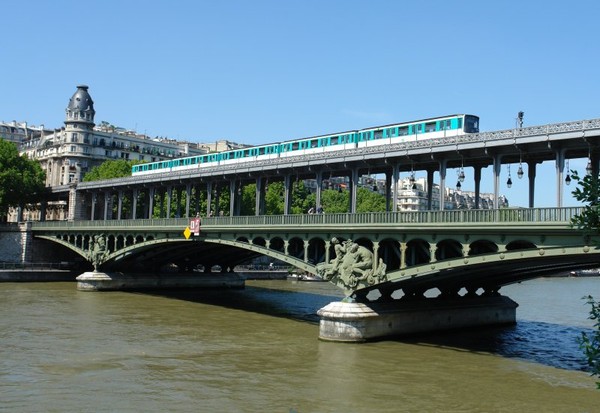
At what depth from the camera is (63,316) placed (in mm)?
46250

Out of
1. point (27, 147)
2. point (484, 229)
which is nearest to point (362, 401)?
point (484, 229)

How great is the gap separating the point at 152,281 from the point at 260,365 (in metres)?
40.0

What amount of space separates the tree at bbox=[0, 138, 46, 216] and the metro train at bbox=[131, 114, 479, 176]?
1219 inches

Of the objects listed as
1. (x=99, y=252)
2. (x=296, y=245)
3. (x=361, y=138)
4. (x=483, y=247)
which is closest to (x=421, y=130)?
(x=361, y=138)

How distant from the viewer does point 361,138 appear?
159 feet

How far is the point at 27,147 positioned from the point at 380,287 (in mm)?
126952

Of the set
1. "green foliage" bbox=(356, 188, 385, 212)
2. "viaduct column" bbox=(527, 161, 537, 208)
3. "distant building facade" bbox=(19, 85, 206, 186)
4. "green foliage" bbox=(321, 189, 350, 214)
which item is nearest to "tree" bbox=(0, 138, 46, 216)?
"distant building facade" bbox=(19, 85, 206, 186)

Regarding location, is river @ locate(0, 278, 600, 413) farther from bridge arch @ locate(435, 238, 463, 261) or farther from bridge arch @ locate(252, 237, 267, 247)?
bridge arch @ locate(252, 237, 267, 247)

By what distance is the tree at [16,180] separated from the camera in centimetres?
8762

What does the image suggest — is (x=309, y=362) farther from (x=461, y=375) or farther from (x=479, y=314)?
(x=479, y=314)

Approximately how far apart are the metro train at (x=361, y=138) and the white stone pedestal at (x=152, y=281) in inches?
463

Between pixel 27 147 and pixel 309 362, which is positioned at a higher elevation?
pixel 27 147

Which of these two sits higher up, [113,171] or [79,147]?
[79,147]

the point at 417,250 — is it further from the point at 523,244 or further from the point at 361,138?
the point at 361,138
